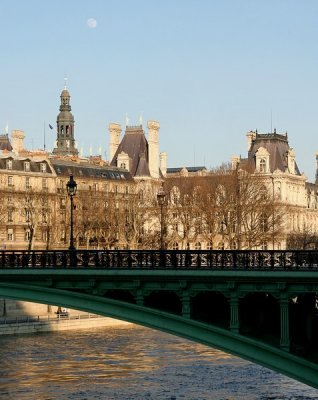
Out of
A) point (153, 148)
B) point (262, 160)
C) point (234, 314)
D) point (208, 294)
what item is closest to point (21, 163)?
point (153, 148)

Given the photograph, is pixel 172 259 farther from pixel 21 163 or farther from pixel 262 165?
pixel 262 165

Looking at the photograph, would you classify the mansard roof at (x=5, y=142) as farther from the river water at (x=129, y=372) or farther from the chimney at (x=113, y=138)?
the river water at (x=129, y=372)

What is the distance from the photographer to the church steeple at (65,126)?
141 metres

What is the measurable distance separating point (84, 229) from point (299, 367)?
76232mm

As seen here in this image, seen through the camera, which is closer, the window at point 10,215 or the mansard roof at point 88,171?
the window at point 10,215

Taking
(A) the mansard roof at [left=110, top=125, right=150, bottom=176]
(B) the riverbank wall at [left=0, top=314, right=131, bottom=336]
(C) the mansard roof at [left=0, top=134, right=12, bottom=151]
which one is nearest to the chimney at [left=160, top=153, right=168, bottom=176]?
(A) the mansard roof at [left=110, top=125, right=150, bottom=176]

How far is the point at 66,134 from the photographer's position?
465 ft

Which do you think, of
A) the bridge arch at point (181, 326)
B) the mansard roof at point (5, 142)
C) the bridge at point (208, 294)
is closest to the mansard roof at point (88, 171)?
the mansard roof at point (5, 142)

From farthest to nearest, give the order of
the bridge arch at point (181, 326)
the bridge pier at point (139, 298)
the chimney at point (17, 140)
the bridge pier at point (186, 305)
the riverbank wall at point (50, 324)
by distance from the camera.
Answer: the chimney at point (17, 140) < the riverbank wall at point (50, 324) < the bridge pier at point (139, 298) < the bridge pier at point (186, 305) < the bridge arch at point (181, 326)

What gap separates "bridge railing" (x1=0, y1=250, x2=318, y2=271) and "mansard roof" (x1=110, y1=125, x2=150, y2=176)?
9573 cm

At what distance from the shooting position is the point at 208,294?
106ft

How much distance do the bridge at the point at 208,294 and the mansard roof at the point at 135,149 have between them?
9717cm

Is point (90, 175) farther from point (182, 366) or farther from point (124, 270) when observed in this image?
point (124, 270)

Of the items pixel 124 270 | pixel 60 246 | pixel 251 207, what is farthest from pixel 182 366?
pixel 60 246
